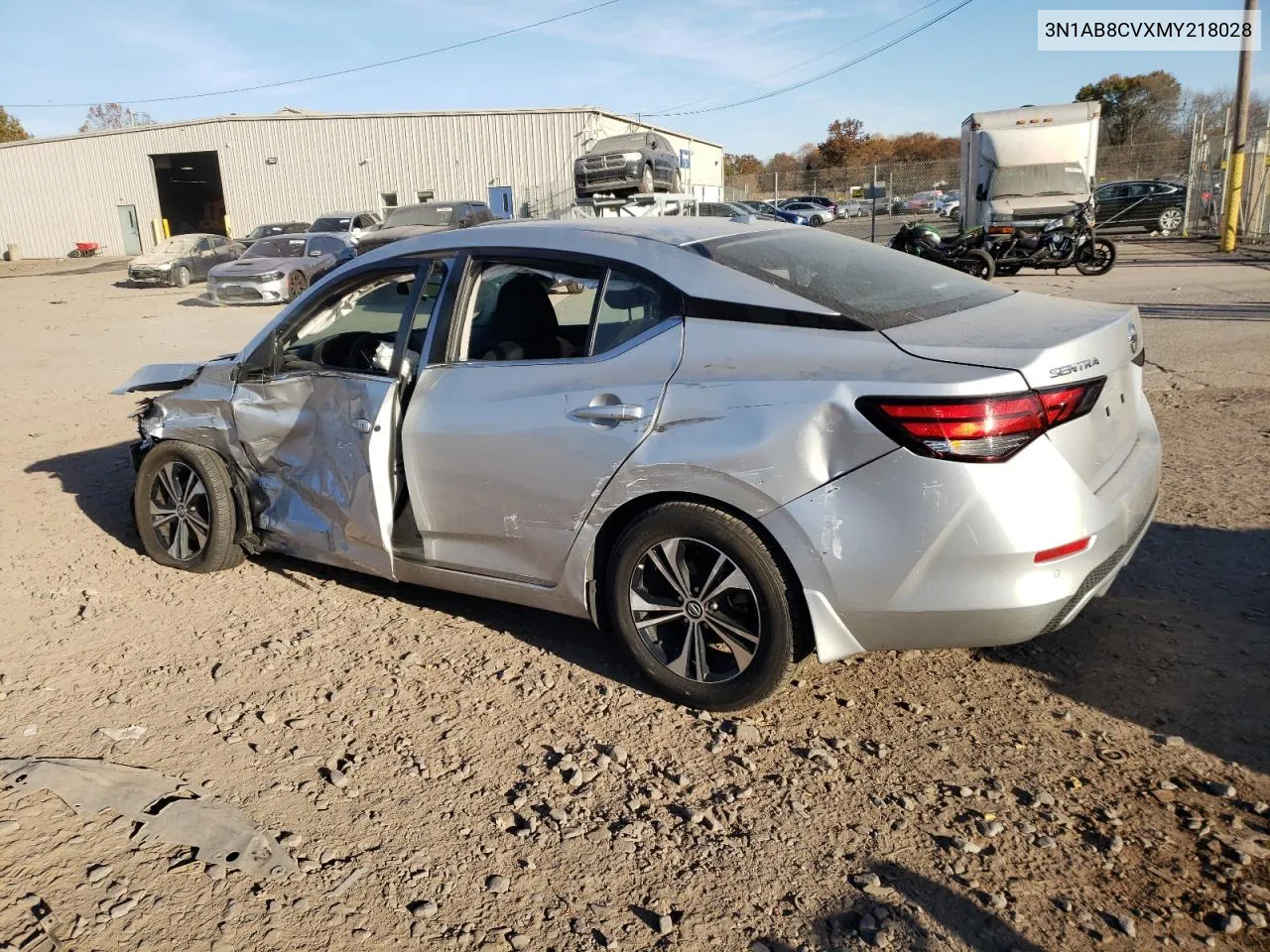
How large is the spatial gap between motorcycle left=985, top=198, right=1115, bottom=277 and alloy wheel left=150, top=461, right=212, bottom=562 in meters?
15.6

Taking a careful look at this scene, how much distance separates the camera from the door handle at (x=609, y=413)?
10.8ft

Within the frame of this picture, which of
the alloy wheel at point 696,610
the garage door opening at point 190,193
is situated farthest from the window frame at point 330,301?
the garage door opening at point 190,193

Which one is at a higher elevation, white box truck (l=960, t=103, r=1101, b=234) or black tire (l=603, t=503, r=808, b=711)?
white box truck (l=960, t=103, r=1101, b=234)

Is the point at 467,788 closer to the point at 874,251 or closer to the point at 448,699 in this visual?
the point at 448,699

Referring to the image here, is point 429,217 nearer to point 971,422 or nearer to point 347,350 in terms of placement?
point 347,350

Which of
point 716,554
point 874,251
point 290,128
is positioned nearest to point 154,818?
point 716,554

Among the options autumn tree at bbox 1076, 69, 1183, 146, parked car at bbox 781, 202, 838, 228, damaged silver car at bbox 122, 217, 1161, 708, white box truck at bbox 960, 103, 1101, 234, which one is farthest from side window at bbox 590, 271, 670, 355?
autumn tree at bbox 1076, 69, 1183, 146

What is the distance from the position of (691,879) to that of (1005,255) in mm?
16724

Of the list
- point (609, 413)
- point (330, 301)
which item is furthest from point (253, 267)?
point (609, 413)

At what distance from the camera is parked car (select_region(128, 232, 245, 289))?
26.3 metres

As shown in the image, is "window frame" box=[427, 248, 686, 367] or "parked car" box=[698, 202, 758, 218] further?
"parked car" box=[698, 202, 758, 218]

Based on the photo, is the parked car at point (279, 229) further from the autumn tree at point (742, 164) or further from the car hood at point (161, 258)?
the autumn tree at point (742, 164)

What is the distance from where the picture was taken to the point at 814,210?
43.0 meters

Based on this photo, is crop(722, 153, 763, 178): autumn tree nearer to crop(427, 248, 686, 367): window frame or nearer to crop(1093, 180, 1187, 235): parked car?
crop(1093, 180, 1187, 235): parked car
